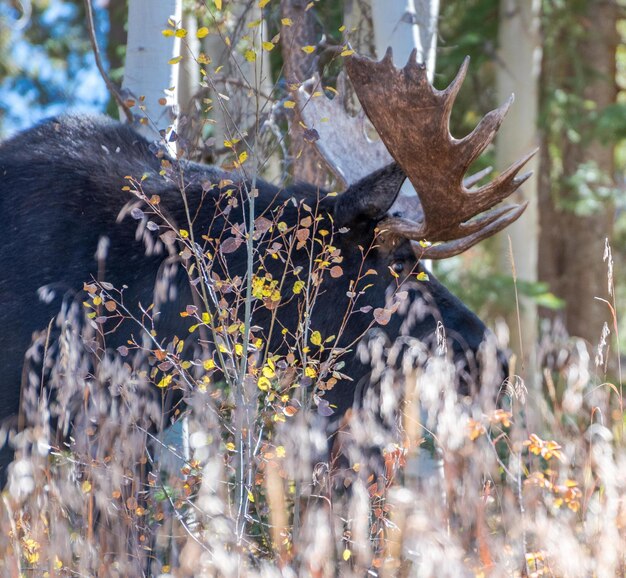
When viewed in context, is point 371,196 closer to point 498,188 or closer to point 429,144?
point 429,144

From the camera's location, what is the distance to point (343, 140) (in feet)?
17.9

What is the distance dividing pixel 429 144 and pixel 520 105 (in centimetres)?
677

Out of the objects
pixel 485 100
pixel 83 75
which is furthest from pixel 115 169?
pixel 83 75

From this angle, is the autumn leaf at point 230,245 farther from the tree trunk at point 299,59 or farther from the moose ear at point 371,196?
the tree trunk at point 299,59

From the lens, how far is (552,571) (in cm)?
280

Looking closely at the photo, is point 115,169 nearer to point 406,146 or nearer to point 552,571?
point 406,146

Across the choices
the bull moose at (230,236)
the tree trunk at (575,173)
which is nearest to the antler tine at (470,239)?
the bull moose at (230,236)

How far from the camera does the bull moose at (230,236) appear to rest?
420cm

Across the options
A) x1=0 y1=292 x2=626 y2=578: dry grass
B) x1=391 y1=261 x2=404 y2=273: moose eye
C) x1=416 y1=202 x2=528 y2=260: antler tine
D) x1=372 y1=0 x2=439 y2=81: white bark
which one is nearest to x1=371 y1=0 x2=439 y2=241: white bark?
x1=372 y1=0 x2=439 y2=81: white bark

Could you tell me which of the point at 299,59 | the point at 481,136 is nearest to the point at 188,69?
the point at 299,59

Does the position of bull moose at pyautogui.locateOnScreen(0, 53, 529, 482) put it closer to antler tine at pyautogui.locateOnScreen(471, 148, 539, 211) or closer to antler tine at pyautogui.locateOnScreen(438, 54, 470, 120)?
antler tine at pyautogui.locateOnScreen(471, 148, 539, 211)

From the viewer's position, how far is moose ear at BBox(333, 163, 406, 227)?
4289mm

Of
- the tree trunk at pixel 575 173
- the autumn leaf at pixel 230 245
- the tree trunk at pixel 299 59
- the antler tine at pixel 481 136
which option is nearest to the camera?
the autumn leaf at pixel 230 245

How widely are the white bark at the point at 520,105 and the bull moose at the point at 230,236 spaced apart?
5.54 m
